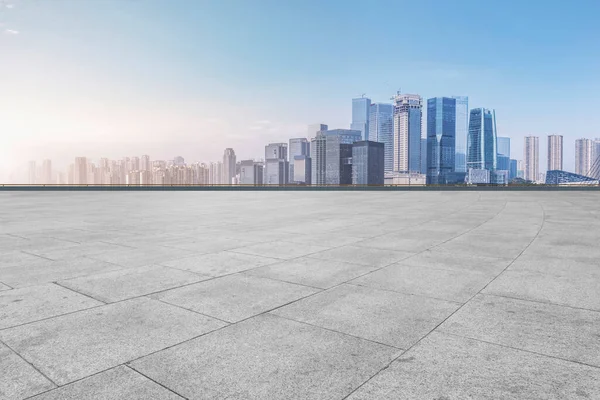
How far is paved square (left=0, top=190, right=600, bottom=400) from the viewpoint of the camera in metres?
3.37

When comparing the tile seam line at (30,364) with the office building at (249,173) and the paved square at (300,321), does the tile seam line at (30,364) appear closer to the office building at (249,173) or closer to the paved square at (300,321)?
the paved square at (300,321)

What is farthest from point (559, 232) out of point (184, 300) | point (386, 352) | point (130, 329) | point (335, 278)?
point (130, 329)

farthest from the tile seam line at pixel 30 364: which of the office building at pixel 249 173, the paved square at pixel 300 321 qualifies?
the office building at pixel 249 173

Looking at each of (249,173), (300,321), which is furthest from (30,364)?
(249,173)

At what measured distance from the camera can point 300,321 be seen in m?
4.73

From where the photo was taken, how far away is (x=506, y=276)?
685 centimetres

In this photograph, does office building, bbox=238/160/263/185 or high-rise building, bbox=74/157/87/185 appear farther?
office building, bbox=238/160/263/185

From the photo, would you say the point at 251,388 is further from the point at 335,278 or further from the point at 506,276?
the point at 506,276

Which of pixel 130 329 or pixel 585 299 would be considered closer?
pixel 130 329

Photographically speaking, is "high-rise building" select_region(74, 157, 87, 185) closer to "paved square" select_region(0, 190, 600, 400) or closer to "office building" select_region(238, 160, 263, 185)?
"office building" select_region(238, 160, 263, 185)

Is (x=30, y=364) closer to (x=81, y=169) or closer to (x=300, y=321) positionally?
(x=300, y=321)

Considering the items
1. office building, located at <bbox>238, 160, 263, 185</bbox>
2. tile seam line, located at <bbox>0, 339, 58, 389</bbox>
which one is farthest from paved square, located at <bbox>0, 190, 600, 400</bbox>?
office building, located at <bbox>238, 160, 263, 185</bbox>

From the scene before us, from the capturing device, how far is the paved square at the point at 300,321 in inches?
133

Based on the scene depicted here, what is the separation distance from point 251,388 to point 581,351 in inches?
129
